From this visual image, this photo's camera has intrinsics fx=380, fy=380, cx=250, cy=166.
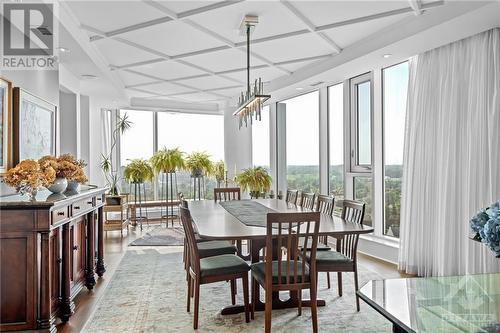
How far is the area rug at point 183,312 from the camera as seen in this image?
3027 millimetres

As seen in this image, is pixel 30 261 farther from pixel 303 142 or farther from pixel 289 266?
pixel 303 142

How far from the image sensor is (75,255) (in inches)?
138

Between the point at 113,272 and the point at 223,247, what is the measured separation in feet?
5.49

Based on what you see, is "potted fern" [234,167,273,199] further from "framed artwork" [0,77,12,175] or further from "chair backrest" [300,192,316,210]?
"framed artwork" [0,77,12,175]

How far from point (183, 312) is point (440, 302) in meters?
2.31

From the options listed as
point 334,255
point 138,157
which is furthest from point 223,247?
point 138,157

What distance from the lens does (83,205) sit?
140 inches

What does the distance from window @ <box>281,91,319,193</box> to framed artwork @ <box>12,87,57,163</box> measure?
4.27 metres

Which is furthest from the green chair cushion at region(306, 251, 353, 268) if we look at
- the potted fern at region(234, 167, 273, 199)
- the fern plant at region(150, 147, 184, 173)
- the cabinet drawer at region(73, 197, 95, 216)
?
the fern plant at region(150, 147, 184, 173)

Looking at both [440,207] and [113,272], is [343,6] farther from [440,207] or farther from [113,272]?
[113,272]

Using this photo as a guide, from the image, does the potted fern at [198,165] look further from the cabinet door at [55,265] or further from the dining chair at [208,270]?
the cabinet door at [55,265]

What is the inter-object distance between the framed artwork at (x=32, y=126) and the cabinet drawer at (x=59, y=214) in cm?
81

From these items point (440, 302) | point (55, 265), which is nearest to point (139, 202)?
point (55, 265)

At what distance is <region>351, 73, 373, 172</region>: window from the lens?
5.55 m
